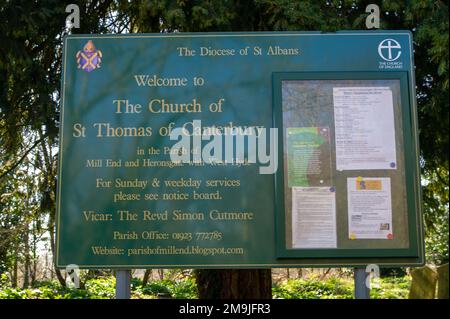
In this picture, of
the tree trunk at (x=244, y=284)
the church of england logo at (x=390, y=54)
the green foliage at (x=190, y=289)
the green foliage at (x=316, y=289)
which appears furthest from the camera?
the green foliage at (x=316, y=289)

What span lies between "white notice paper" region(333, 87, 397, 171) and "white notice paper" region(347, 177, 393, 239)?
0.15m

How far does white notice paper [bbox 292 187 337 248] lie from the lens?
446cm

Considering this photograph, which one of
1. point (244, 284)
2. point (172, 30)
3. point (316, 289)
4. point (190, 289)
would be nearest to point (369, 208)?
point (244, 284)

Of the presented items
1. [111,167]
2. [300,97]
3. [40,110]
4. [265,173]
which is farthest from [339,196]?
[40,110]

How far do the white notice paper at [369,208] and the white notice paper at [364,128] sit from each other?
149 millimetres

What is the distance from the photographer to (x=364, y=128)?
463 centimetres

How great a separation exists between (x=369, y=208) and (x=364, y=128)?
0.75 meters

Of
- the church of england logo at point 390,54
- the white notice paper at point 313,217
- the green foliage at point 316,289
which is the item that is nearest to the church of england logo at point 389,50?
the church of england logo at point 390,54

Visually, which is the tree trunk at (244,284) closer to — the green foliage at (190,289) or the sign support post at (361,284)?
the sign support post at (361,284)

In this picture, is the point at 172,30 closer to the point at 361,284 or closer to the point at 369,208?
the point at 369,208

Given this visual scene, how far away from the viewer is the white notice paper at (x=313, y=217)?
4.46 meters

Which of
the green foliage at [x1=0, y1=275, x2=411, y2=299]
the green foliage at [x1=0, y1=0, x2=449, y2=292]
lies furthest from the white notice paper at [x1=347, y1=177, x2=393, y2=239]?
the green foliage at [x1=0, y1=275, x2=411, y2=299]

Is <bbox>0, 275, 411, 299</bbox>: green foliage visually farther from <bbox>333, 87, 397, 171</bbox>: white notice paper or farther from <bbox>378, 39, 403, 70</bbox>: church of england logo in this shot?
<bbox>378, 39, 403, 70</bbox>: church of england logo

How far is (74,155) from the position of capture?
4672 mm
